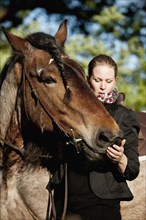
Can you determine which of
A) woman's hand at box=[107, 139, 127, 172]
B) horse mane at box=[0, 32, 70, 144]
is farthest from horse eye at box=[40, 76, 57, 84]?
woman's hand at box=[107, 139, 127, 172]

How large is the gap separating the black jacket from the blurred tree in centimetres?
584

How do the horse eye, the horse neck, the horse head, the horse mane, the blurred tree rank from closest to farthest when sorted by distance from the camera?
the horse head
the horse eye
the horse mane
the horse neck
the blurred tree

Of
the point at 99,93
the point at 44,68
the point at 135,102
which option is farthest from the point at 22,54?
the point at 135,102

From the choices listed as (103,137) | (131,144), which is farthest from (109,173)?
(103,137)

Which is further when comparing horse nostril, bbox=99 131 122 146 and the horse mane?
the horse mane

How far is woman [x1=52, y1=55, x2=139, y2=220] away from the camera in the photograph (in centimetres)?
329

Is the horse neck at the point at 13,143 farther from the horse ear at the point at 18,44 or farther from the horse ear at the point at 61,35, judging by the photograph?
the horse ear at the point at 61,35

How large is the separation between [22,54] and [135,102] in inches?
345

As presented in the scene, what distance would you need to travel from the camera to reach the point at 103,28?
16.5 m

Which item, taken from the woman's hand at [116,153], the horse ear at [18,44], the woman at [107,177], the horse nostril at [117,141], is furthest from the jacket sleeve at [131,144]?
the horse ear at [18,44]

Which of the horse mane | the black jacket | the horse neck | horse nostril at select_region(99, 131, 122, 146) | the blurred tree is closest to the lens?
horse nostril at select_region(99, 131, 122, 146)

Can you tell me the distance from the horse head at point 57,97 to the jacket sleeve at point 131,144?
Result: 25cm

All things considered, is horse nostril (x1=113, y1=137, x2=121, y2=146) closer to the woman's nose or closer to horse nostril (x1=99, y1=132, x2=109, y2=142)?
horse nostril (x1=99, y1=132, x2=109, y2=142)

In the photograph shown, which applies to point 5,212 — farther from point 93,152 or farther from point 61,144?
point 93,152
